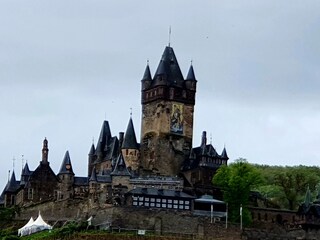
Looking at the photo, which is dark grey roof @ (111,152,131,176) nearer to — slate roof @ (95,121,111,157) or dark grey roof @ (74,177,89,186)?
dark grey roof @ (74,177,89,186)

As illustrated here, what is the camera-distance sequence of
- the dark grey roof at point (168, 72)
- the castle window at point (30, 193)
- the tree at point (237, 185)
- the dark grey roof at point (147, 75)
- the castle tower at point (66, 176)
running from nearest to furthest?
the tree at point (237, 185) < the castle window at point (30, 193) < the castle tower at point (66, 176) < the dark grey roof at point (168, 72) < the dark grey roof at point (147, 75)

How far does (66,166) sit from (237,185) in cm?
1584

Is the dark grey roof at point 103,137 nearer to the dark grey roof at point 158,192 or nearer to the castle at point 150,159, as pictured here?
the castle at point 150,159

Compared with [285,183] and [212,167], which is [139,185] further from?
[285,183]

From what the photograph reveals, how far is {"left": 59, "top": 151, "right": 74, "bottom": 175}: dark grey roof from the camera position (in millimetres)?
97250

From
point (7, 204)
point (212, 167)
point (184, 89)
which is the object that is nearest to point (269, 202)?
point (212, 167)

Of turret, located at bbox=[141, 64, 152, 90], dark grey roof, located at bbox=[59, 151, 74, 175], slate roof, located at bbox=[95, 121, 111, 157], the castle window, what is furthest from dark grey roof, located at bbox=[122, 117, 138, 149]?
the castle window

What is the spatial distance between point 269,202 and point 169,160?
9707 millimetres

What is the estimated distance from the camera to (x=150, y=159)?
97375mm

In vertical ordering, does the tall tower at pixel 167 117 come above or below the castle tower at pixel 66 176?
above

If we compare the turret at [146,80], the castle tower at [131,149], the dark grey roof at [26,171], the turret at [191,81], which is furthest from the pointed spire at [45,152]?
the turret at [191,81]

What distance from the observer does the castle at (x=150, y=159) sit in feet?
302

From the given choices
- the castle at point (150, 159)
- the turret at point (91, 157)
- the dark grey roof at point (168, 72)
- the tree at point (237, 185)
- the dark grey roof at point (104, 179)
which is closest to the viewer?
the tree at point (237, 185)

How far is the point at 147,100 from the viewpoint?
101m
